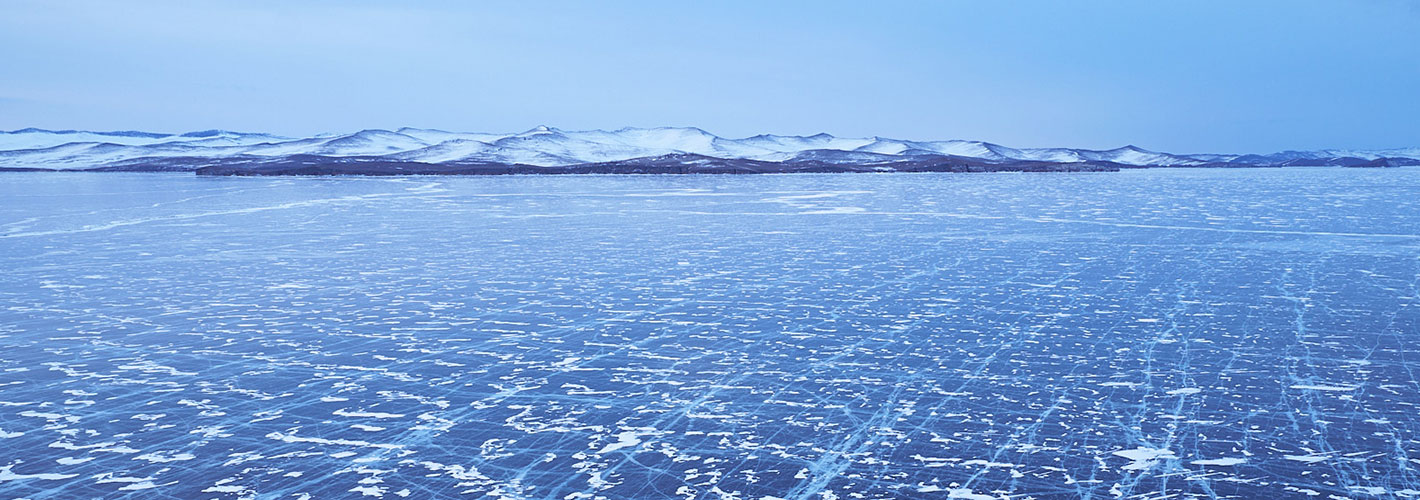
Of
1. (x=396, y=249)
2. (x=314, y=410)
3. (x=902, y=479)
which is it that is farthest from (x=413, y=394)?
(x=396, y=249)

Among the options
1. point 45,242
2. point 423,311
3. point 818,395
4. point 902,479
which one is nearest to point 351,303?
point 423,311

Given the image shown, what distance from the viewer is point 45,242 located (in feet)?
59.6

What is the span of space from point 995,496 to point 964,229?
16.6 meters

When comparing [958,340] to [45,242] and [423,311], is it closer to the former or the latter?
[423,311]

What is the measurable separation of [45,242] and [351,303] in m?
10.8

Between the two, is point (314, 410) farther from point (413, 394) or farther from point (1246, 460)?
point (1246, 460)

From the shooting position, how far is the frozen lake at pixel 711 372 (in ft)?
17.6

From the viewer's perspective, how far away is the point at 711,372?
7672 millimetres

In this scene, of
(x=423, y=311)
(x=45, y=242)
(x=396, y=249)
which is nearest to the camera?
(x=423, y=311)

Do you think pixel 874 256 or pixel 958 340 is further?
pixel 874 256

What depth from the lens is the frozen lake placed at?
17.6 feet

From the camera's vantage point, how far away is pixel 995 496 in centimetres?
502

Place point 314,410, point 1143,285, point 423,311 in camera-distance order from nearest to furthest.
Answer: point 314,410 < point 423,311 < point 1143,285

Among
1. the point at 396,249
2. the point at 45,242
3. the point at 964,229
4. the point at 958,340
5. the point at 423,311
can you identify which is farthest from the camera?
the point at 964,229
